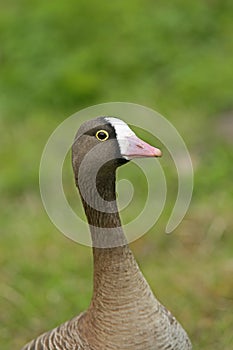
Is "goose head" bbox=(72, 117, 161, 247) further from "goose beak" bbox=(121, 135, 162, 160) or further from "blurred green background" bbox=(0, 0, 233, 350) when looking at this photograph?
"blurred green background" bbox=(0, 0, 233, 350)

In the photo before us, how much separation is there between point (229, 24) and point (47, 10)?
1.44 m

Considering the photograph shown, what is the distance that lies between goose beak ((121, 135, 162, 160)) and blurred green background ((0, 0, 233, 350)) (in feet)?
4.28

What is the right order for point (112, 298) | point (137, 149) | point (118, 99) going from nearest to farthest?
1. point (137, 149)
2. point (112, 298)
3. point (118, 99)

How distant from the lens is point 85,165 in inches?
117

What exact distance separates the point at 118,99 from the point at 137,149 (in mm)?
3453

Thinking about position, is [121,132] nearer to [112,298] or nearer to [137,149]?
[137,149]

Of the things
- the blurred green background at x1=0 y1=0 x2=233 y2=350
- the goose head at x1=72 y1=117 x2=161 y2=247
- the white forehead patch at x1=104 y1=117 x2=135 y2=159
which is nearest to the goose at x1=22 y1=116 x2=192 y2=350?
the goose head at x1=72 y1=117 x2=161 y2=247

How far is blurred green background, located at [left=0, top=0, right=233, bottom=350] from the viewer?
4.27 m

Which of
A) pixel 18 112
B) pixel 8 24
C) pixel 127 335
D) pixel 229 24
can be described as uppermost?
pixel 8 24

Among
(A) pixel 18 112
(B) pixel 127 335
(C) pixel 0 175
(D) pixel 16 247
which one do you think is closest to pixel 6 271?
(D) pixel 16 247

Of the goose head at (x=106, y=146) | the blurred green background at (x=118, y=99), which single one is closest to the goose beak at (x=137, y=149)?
the goose head at (x=106, y=146)

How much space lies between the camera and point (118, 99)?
6289 mm

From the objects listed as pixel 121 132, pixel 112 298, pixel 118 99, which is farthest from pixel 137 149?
pixel 118 99

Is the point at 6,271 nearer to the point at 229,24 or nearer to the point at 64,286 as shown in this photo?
the point at 64,286
